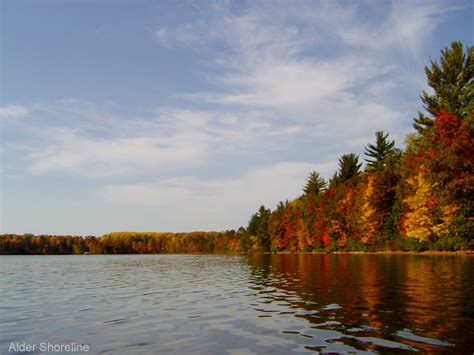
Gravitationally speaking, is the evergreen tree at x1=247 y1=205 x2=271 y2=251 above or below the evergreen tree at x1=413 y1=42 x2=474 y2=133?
below

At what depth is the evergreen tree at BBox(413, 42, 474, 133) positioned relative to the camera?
242ft

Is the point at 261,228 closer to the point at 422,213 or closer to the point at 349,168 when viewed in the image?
the point at 349,168

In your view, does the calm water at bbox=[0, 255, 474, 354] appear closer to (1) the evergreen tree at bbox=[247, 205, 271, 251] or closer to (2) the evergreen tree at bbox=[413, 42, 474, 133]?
(2) the evergreen tree at bbox=[413, 42, 474, 133]

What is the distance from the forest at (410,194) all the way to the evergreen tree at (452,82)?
17 centimetres

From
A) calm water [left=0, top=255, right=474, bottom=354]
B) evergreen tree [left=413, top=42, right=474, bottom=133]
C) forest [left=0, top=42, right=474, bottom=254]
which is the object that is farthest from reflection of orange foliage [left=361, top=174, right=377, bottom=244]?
calm water [left=0, top=255, right=474, bottom=354]

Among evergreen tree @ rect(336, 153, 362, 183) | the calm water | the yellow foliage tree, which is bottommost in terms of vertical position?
the calm water

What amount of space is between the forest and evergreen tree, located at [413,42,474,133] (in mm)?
171

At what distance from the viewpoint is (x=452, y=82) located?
A: 76625mm

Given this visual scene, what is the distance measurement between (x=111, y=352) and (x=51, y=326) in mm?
5028

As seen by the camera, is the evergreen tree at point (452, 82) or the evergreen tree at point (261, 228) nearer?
the evergreen tree at point (452, 82)

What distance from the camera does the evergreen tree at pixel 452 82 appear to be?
2906 inches

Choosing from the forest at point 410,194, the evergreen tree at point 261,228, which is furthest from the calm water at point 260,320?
the evergreen tree at point 261,228

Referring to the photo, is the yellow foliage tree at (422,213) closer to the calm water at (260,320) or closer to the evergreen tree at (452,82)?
the evergreen tree at (452,82)

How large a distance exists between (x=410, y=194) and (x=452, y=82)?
25.9 m
